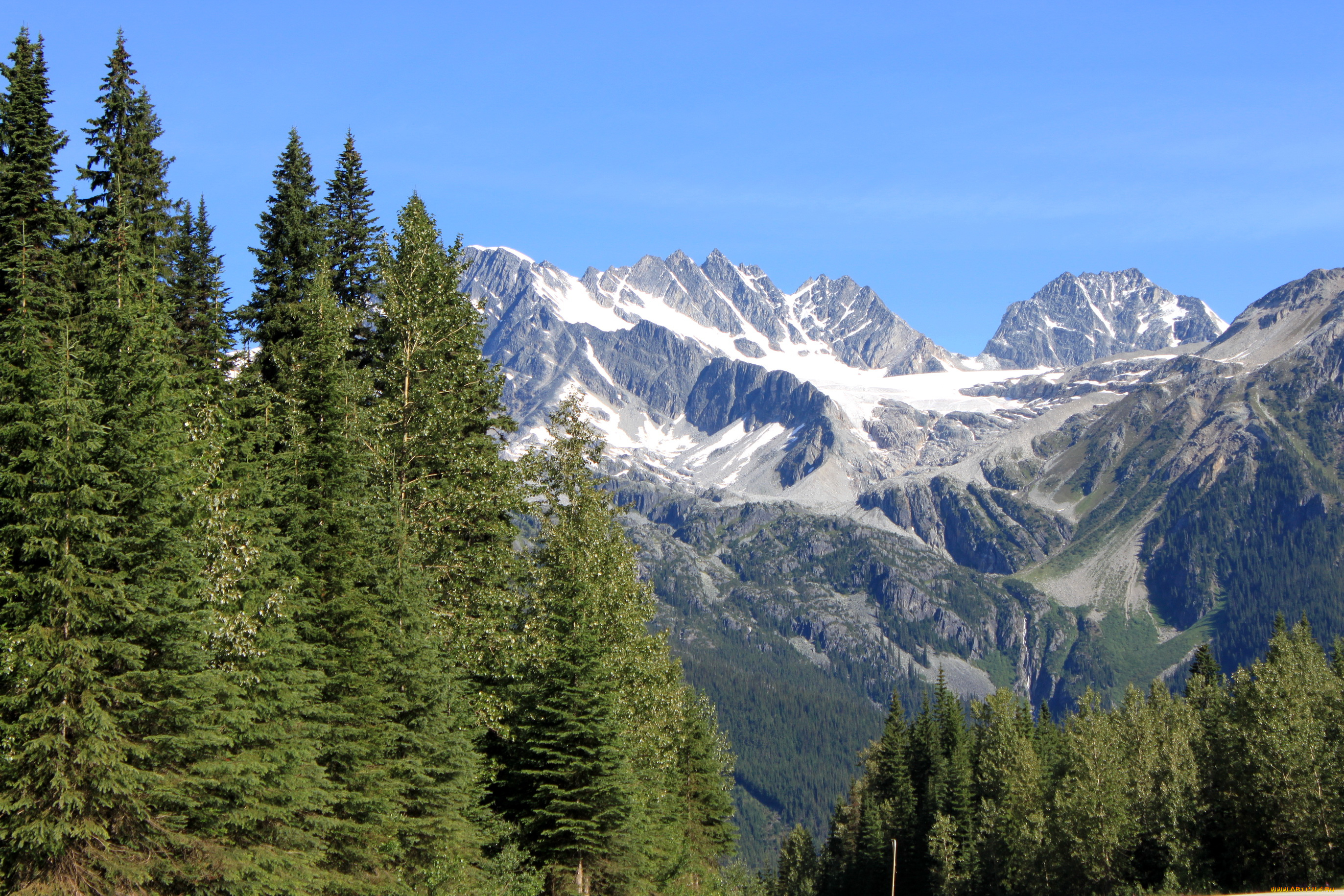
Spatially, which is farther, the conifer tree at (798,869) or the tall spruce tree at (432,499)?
the conifer tree at (798,869)

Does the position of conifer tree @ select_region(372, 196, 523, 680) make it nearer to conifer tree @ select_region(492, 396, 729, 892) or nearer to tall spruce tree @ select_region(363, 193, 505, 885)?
tall spruce tree @ select_region(363, 193, 505, 885)

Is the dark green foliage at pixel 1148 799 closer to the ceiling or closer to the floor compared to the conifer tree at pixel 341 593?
closer to the floor

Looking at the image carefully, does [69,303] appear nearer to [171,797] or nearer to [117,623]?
[117,623]

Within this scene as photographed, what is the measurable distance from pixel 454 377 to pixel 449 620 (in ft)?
33.7

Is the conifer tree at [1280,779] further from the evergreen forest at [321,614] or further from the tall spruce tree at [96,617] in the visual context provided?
the tall spruce tree at [96,617]

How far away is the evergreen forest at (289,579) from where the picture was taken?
82.6 feet

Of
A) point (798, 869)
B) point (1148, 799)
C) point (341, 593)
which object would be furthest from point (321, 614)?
point (798, 869)

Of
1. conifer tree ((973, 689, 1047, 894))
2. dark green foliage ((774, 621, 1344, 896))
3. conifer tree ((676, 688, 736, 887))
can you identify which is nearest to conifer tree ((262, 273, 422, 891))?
conifer tree ((676, 688, 736, 887))

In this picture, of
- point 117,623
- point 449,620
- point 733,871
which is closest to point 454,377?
point 449,620

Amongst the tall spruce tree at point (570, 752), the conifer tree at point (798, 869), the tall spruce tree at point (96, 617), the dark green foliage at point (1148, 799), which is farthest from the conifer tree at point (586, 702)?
the conifer tree at point (798, 869)

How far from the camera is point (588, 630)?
43594mm

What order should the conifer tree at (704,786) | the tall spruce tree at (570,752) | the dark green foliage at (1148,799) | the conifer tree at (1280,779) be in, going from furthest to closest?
1. the conifer tree at (704,786)
2. the dark green foliage at (1148,799)
3. the conifer tree at (1280,779)
4. the tall spruce tree at (570,752)

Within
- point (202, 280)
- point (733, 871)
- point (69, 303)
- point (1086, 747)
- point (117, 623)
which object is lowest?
point (733, 871)

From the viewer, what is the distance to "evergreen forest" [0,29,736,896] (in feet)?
82.6
